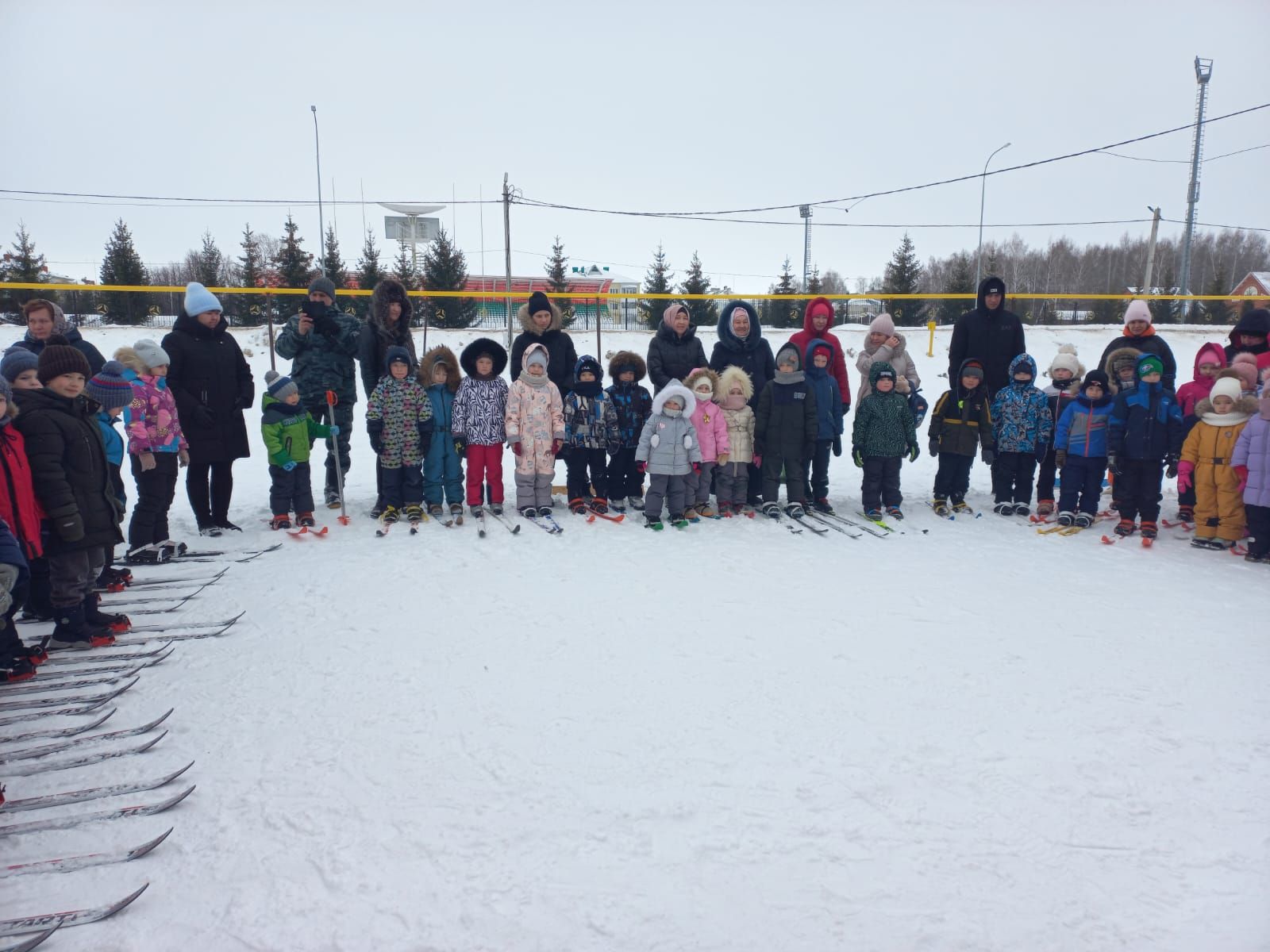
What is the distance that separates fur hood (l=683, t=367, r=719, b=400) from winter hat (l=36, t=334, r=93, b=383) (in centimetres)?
454

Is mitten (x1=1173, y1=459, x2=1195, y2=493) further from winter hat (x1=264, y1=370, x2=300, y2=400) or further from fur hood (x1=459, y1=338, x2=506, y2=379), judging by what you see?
winter hat (x1=264, y1=370, x2=300, y2=400)

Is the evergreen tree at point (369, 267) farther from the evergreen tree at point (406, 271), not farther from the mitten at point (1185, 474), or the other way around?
the mitten at point (1185, 474)

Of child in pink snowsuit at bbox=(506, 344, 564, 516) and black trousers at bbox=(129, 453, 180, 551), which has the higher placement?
child in pink snowsuit at bbox=(506, 344, 564, 516)

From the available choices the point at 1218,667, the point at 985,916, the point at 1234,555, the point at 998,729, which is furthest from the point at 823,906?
the point at 1234,555

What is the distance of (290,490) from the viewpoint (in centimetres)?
657

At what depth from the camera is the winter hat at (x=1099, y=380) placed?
6.82 metres

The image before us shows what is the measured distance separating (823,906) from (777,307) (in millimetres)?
21193

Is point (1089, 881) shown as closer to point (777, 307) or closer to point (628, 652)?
point (628, 652)

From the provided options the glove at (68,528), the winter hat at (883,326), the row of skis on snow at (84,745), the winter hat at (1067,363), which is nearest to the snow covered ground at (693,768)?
the row of skis on snow at (84,745)

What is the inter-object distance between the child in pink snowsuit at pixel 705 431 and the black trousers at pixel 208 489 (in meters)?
4.07

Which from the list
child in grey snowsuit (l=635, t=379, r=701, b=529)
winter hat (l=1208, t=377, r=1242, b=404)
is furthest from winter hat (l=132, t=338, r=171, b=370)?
winter hat (l=1208, t=377, r=1242, b=404)

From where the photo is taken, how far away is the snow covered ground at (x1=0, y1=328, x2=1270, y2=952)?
240cm

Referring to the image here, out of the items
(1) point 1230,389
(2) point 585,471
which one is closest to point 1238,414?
(1) point 1230,389

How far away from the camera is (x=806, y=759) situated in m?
3.23
